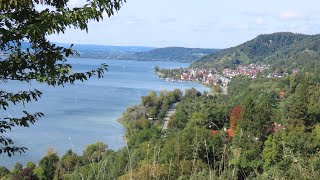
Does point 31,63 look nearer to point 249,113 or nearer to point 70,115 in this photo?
point 249,113

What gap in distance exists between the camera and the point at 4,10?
2.42 meters

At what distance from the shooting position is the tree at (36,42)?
223 cm

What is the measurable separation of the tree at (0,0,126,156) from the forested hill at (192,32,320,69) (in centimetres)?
7615

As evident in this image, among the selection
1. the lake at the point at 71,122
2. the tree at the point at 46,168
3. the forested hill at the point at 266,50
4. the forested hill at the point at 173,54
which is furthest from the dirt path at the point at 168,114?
the forested hill at the point at 173,54

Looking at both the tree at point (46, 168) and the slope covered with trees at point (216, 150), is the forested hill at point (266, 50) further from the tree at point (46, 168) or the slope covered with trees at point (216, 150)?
the tree at point (46, 168)

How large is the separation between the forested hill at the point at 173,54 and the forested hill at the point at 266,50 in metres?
32.4

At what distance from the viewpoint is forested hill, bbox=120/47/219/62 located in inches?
5394

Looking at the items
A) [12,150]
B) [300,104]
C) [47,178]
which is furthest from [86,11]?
[300,104]

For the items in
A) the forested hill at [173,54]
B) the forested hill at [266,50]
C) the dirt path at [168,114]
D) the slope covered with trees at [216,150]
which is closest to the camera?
the slope covered with trees at [216,150]

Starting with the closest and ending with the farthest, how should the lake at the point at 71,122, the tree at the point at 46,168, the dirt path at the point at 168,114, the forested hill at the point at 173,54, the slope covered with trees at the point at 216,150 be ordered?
the slope covered with trees at the point at 216,150
the tree at the point at 46,168
the lake at the point at 71,122
the dirt path at the point at 168,114
the forested hill at the point at 173,54

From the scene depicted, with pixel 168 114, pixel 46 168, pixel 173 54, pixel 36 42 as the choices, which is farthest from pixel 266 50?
pixel 36 42

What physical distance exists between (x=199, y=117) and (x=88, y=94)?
2599 cm

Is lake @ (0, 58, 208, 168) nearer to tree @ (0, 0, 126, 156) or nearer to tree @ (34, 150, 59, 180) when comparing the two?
tree @ (34, 150, 59, 180)

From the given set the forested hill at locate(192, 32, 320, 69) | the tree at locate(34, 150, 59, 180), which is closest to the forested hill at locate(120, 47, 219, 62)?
the forested hill at locate(192, 32, 320, 69)
